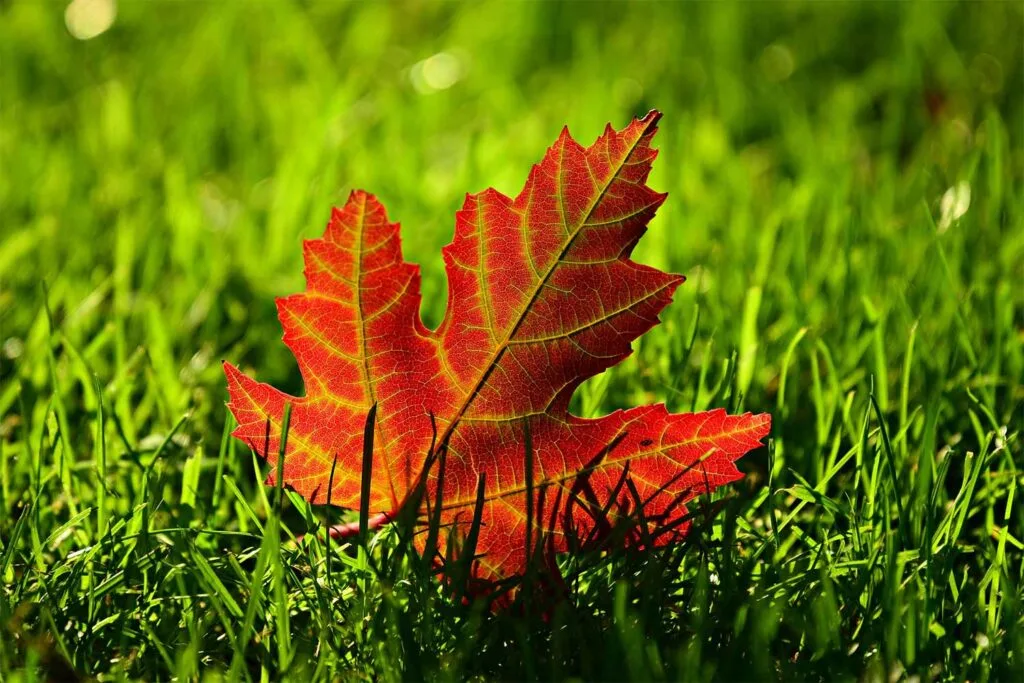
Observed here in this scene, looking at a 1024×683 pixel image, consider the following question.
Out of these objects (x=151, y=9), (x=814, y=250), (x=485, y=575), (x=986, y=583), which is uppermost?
(x=151, y=9)

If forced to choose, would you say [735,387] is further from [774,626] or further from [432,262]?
[432,262]

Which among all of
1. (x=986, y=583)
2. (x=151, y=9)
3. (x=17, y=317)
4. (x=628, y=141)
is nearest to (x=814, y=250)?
(x=986, y=583)

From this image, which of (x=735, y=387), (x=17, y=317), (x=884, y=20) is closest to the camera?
(x=735, y=387)

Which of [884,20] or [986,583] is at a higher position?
[884,20]
